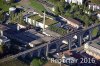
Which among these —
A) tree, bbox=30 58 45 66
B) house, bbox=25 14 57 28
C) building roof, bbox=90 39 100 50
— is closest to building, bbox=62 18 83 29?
house, bbox=25 14 57 28

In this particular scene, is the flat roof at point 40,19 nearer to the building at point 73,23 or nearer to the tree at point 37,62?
the building at point 73,23

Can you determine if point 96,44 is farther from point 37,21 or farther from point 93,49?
point 37,21

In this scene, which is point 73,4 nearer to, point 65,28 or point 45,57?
point 65,28

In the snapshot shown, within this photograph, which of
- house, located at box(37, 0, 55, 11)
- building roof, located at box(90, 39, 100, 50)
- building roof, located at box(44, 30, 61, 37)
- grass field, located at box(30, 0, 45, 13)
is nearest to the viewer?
building roof, located at box(90, 39, 100, 50)

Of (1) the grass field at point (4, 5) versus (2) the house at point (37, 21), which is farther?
(1) the grass field at point (4, 5)

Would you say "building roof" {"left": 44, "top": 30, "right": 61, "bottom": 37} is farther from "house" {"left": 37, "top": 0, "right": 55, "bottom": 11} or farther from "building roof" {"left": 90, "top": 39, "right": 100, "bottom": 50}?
"house" {"left": 37, "top": 0, "right": 55, "bottom": 11}

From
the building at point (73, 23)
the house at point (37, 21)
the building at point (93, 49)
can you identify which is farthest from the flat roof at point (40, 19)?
the building at point (93, 49)

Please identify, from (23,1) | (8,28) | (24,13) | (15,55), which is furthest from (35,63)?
(23,1)

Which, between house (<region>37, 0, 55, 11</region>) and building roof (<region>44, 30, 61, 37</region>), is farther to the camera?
house (<region>37, 0, 55, 11</region>)
